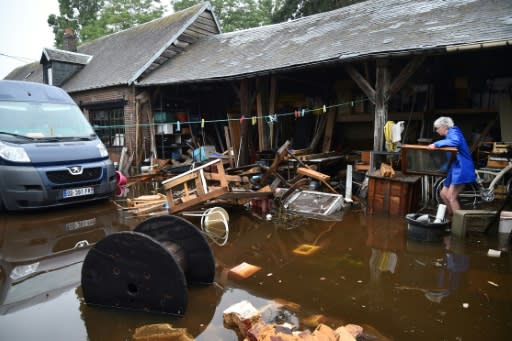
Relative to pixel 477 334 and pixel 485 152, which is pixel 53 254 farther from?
pixel 485 152

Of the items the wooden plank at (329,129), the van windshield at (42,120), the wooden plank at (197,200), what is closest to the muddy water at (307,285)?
the wooden plank at (197,200)

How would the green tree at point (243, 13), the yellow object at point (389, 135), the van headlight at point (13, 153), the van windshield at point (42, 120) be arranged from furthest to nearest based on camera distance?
the green tree at point (243, 13) → the yellow object at point (389, 135) → the van windshield at point (42, 120) → the van headlight at point (13, 153)

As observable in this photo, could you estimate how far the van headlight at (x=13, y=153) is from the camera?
5.86m

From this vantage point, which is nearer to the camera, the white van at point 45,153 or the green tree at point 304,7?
the white van at point 45,153

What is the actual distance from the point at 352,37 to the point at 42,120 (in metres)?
7.22

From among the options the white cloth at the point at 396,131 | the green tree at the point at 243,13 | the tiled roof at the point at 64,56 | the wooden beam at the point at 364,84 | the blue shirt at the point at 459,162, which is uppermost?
the green tree at the point at 243,13

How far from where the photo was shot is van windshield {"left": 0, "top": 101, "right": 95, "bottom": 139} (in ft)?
20.9

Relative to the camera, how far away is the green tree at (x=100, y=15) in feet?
98.3

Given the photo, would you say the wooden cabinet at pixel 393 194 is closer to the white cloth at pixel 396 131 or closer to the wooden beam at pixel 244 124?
the white cloth at pixel 396 131

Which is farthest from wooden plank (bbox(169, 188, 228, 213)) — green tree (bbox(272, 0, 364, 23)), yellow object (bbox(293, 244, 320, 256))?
green tree (bbox(272, 0, 364, 23))

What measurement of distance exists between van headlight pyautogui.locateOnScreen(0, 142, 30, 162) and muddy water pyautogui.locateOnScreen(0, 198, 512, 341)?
110 cm

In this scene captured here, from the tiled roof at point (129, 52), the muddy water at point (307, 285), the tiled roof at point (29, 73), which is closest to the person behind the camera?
the muddy water at point (307, 285)

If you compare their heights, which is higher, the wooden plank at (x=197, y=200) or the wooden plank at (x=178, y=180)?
the wooden plank at (x=178, y=180)

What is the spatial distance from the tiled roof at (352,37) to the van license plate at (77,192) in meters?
4.66
